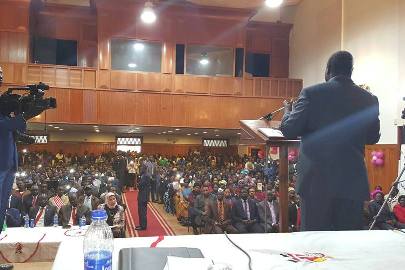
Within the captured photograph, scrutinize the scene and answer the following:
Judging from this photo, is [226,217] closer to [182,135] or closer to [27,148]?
[182,135]

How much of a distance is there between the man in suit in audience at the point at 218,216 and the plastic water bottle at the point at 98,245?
17.5 ft

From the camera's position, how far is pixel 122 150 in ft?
56.2

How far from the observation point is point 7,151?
294 centimetres

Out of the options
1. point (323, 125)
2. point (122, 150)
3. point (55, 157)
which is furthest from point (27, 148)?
point (323, 125)

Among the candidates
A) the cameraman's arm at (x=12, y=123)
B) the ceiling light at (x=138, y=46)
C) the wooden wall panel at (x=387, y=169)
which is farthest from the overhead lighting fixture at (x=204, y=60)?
the cameraman's arm at (x=12, y=123)

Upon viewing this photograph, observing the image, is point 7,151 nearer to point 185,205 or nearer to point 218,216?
point 218,216

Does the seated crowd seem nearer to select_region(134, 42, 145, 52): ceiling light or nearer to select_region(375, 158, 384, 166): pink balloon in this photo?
select_region(375, 158, 384, 166): pink balloon

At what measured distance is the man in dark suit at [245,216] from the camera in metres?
6.47

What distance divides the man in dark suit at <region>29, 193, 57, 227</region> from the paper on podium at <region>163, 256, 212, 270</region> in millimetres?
4894

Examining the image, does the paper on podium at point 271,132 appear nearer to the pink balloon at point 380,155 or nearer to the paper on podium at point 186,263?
the paper on podium at point 186,263

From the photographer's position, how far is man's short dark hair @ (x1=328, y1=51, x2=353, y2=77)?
1.93m

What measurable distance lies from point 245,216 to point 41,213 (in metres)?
3.36

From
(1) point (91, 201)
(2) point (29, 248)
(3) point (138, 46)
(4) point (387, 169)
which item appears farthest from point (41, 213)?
(3) point (138, 46)

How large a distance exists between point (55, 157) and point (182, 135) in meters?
5.41
